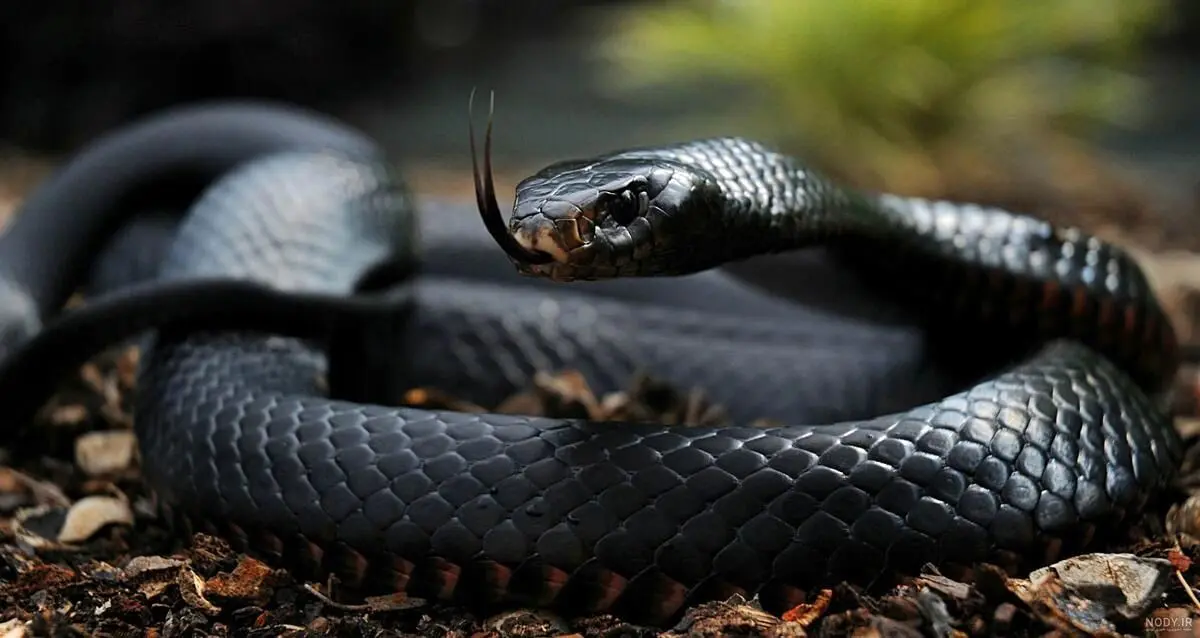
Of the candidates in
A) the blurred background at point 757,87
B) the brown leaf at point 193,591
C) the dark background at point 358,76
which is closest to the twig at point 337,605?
the brown leaf at point 193,591

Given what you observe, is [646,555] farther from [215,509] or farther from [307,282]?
[307,282]

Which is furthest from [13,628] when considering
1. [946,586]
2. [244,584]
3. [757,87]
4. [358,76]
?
[358,76]

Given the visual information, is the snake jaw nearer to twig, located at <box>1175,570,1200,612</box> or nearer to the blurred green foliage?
twig, located at <box>1175,570,1200,612</box>

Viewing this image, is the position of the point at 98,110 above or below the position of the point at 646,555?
above

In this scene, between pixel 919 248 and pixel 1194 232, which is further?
pixel 1194 232

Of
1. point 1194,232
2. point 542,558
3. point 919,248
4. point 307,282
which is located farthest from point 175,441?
point 1194,232

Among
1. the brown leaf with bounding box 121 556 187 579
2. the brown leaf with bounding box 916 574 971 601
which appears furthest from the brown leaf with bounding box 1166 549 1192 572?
the brown leaf with bounding box 121 556 187 579

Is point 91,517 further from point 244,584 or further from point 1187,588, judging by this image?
point 1187,588
